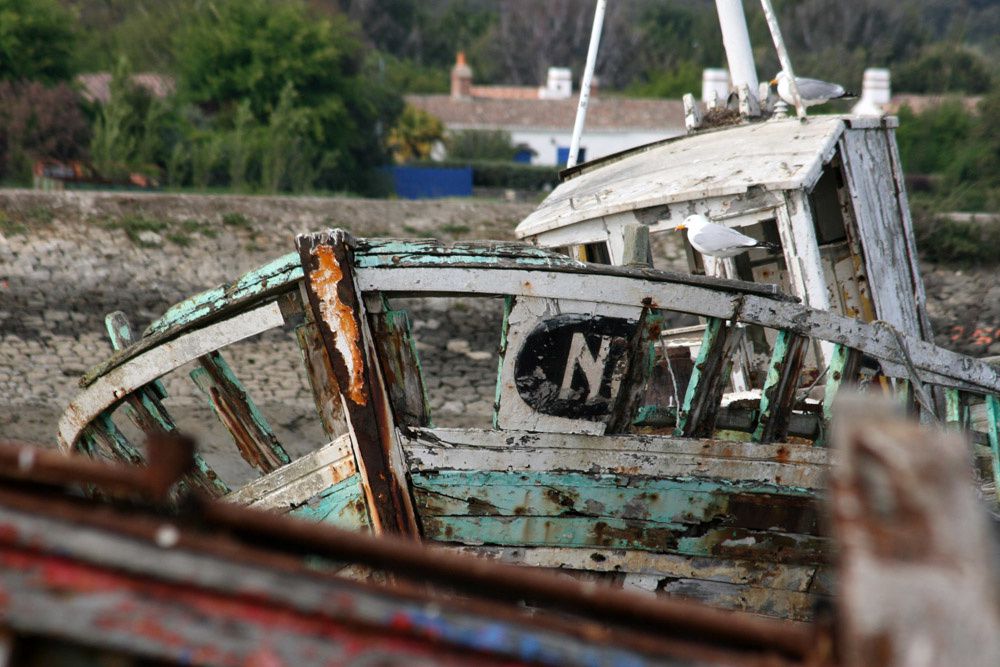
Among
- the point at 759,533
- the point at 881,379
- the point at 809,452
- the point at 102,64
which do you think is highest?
the point at 102,64

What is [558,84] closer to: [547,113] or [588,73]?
[547,113]

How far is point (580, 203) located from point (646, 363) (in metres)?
2.37

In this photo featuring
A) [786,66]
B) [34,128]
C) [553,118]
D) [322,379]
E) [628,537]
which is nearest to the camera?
[322,379]

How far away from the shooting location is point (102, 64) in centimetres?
4091

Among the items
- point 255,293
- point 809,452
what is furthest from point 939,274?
point 255,293

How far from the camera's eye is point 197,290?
1614 cm

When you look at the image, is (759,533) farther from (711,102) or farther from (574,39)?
(574,39)

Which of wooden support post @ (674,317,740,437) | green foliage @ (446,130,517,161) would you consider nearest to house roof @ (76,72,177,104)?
green foliage @ (446,130,517,161)

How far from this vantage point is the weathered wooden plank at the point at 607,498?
5.78 meters

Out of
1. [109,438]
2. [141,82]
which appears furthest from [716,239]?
[141,82]

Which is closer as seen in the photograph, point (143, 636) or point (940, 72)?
point (143, 636)

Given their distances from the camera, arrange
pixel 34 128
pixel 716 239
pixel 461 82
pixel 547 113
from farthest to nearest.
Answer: pixel 461 82
pixel 547 113
pixel 34 128
pixel 716 239

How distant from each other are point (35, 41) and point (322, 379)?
24486 millimetres

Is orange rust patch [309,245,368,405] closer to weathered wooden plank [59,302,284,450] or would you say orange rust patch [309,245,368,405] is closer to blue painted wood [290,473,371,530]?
weathered wooden plank [59,302,284,450]
